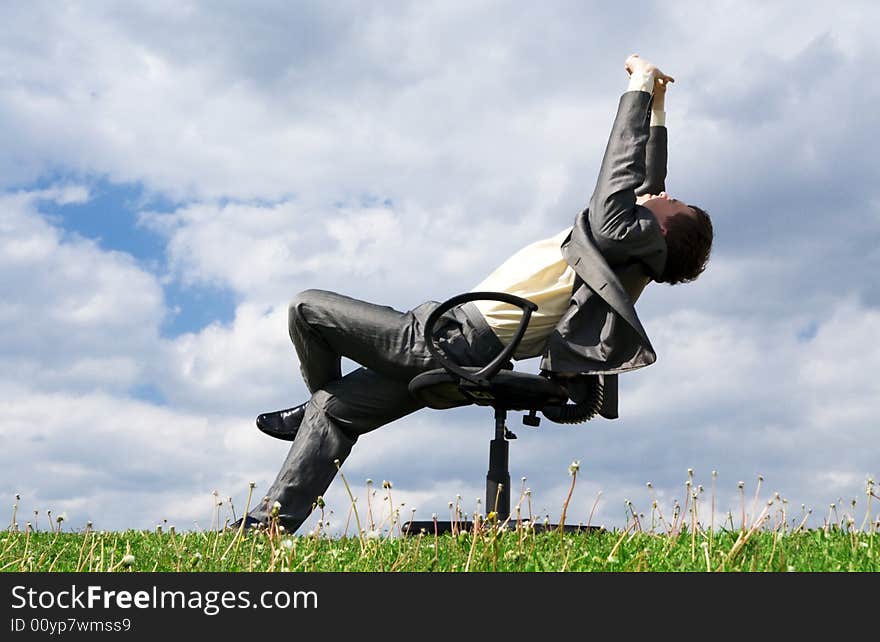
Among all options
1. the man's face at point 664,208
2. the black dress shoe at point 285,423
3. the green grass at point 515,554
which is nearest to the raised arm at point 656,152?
the man's face at point 664,208

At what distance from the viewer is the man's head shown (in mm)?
5301

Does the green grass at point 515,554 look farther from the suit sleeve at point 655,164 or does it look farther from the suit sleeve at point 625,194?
the suit sleeve at point 655,164

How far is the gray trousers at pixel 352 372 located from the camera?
17.1 ft

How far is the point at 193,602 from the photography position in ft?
9.77

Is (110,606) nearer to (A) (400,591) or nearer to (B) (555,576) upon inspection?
(A) (400,591)

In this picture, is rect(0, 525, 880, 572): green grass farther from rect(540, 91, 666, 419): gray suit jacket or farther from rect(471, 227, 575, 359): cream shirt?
rect(471, 227, 575, 359): cream shirt

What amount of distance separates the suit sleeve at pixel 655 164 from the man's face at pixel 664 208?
20 cm

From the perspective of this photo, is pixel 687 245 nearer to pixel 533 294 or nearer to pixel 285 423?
pixel 533 294

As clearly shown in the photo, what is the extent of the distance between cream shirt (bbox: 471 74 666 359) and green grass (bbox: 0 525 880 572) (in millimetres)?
1027

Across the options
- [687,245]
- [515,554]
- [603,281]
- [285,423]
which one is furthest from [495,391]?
[285,423]

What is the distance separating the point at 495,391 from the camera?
4.99 metres

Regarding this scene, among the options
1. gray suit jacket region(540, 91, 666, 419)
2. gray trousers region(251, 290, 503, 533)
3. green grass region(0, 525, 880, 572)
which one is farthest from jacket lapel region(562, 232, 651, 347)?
green grass region(0, 525, 880, 572)

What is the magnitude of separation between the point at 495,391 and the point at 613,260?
0.91 m

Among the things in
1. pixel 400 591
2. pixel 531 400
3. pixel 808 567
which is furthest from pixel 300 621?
pixel 531 400
